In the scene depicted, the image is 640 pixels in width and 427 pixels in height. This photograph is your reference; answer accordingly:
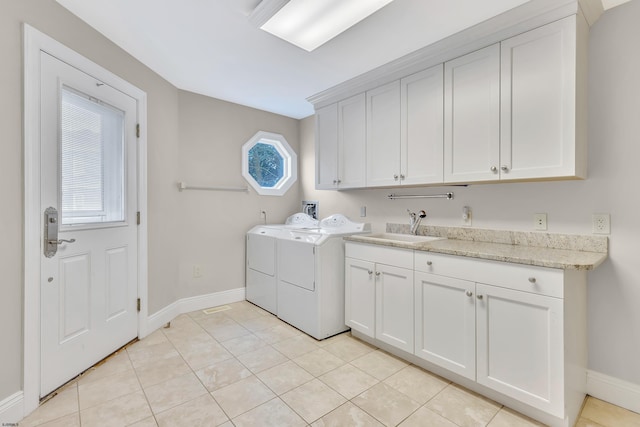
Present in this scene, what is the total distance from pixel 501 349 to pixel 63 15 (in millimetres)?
3256

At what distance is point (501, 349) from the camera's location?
5.47 feet

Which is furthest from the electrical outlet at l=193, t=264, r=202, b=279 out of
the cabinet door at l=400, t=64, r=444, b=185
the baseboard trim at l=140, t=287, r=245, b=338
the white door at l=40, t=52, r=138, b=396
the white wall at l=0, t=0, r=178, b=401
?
the cabinet door at l=400, t=64, r=444, b=185

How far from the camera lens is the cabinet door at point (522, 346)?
149 cm

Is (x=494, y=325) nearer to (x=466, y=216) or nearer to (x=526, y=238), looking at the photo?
(x=526, y=238)

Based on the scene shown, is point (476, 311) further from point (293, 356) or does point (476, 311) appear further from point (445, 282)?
point (293, 356)

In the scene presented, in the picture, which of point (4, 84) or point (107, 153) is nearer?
point (4, 84)

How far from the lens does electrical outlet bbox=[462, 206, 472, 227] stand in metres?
2.33

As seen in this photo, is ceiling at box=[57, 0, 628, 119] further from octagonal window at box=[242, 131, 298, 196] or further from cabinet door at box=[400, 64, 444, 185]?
octagonal window at box=[242, 131, 298, 196]

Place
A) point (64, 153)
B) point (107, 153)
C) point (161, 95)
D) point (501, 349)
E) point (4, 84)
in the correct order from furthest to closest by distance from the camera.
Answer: point (161, 95), point (107, 153), point (64, 153), point (501, 349), point (4, 84)

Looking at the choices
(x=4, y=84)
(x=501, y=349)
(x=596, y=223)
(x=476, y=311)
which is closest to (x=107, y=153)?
(x=4, y=84)

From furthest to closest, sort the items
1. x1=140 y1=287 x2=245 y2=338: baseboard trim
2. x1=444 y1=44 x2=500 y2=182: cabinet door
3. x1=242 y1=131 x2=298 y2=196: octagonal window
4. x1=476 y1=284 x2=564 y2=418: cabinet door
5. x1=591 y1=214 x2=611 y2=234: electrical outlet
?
x1=242 y1=131 x2=298 y2=196: octagonal window → x1=140 y1=287 x2=245 y2=338: baseboard trim → x1=444 y1=44 x2=500 y2=182: cabinet door → x1=591 y1=214 x2=611 y2=234: electrical outlet → x1=476 y1=284 x2=564 y2=418: cabinet door

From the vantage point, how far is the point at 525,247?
1.99m

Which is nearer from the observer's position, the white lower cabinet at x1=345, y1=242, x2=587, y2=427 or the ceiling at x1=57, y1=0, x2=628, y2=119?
the white lower cabinet at x1=345, y1=242, x2=587, y2=427

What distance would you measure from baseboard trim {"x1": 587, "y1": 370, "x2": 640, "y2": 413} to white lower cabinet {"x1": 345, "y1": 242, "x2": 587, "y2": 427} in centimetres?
15
